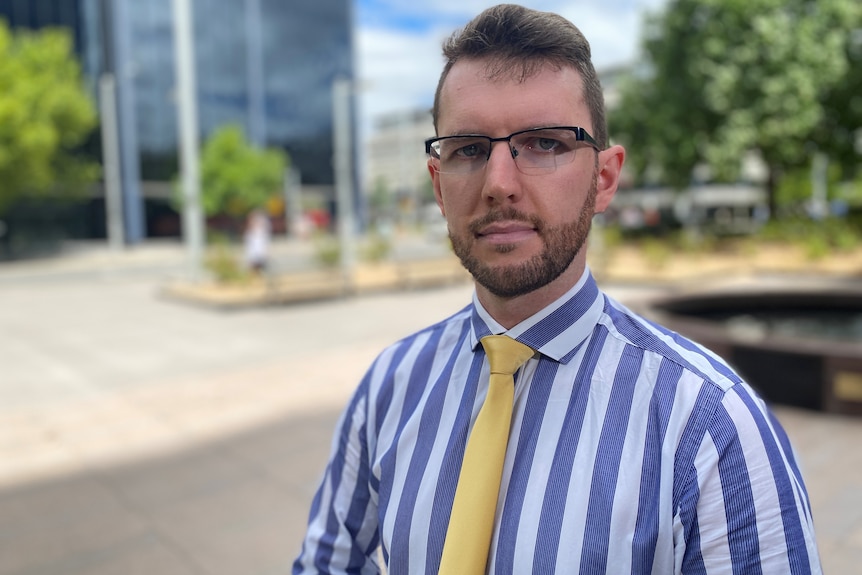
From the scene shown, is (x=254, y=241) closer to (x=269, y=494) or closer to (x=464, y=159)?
(x=269, y=494)

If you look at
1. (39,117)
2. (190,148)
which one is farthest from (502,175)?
(39,117)

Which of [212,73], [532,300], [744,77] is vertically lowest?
[532,300]

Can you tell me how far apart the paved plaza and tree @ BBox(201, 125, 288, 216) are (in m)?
29.4

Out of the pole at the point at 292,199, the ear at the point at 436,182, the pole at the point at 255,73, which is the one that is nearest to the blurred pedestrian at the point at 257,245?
the ear at the point at 436,182

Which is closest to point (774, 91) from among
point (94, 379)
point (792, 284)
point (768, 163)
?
point (768, 163)

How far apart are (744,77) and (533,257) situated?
2066 cm

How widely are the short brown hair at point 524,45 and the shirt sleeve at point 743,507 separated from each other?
0.60 metres

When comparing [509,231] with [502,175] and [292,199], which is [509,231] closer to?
[502,175]

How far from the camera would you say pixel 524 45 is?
1276 millimetres

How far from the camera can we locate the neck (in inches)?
54.6

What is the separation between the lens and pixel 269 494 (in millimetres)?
4965

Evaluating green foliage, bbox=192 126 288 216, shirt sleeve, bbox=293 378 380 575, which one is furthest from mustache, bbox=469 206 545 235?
green foliage, bbox=192 126 288 216

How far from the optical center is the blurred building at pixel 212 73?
131 ft

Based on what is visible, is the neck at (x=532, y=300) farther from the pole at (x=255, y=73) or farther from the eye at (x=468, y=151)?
the pole at (x=255, y=73)
